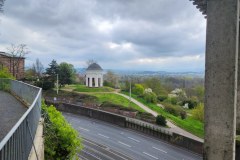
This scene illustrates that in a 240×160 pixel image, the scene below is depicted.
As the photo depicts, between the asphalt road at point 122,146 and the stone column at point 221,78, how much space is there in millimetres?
20371

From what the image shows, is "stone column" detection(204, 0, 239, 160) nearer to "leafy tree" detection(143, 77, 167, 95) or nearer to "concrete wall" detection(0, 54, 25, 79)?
"concrete wall" detection(0, 54, 25, 79)

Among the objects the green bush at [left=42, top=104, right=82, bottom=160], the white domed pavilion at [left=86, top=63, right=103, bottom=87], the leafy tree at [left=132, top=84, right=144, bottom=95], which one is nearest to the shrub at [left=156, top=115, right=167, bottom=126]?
the green bush at [left=42, top=104, right=82, bottom=160]

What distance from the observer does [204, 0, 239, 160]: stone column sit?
5688 mm

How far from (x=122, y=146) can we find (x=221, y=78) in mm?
24309

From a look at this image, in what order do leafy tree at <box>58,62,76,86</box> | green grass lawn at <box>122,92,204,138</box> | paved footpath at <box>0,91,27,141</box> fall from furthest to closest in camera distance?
1. leafy tree at <box>58,62,76,86</box>
2. green grass lawn at <box>122,92,204,138</box>
3. paved footpath at <box>0,91,27,141</box>

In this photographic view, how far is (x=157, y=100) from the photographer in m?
60.9

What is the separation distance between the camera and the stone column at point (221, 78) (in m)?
5.69

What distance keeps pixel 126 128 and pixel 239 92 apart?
32.5 metres

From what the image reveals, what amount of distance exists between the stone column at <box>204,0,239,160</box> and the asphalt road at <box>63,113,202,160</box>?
66.8ft

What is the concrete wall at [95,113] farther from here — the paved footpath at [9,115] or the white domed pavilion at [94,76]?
the paved footpath at [9,115]

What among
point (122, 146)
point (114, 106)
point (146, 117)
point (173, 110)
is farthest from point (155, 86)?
point (122, 146)

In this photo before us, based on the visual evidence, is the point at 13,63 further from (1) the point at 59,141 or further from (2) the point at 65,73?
(1) the point at 59,141

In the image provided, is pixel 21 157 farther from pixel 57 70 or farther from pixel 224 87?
pixel 57 70

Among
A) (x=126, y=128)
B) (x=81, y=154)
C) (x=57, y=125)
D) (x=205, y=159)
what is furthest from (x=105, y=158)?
(x=205, y=159)
